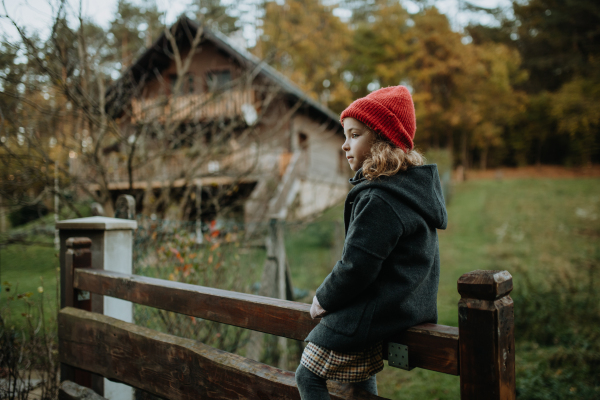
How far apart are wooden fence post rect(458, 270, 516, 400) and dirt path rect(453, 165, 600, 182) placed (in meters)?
24.8

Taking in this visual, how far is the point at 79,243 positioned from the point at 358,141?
2.00 m

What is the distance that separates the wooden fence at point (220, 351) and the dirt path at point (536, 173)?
24428mm

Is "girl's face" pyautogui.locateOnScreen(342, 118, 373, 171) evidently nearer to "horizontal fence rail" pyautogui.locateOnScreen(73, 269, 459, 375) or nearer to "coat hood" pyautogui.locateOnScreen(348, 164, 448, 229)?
"coat hood" pyautogui.locateOnScreen(348, 164, 448, 229)

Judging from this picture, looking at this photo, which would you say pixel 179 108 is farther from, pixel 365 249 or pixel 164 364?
pixel 365 249

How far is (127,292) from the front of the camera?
7.54ft

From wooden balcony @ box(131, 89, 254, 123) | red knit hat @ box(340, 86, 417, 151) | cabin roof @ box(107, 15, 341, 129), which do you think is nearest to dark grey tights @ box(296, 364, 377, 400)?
red knit hat @ box(340, 86, 417, 151)

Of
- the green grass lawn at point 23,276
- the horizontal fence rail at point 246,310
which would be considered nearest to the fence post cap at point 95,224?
the horizontal fence rail at point 246,310

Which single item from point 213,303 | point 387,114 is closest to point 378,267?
point 387,114

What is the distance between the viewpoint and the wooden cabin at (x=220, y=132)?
19.9ft

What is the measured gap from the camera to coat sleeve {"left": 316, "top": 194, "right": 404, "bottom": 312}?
4.53ft

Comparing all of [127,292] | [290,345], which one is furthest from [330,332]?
[290,345]

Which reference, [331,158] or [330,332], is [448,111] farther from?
[330,332]

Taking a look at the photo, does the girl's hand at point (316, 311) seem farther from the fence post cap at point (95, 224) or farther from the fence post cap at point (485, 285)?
the fence post cap at point (95, 224)

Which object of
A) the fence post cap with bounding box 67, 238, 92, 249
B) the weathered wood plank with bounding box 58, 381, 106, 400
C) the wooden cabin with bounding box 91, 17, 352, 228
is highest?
the wooden cabin with bounding box 91, 17, 352, 228
